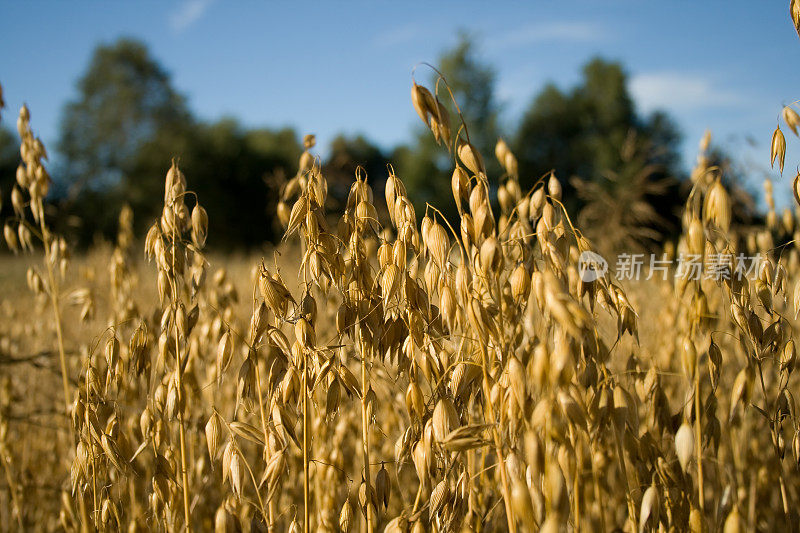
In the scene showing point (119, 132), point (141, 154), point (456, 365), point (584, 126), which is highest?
point (584, 126)

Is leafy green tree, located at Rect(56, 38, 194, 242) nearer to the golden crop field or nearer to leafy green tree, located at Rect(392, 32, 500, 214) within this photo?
leafy green tree, located at Rect(392, 32, 500, 214)

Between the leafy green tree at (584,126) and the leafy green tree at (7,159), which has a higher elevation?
the leafy green tree at (584,126)

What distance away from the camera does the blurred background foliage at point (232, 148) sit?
1557cm

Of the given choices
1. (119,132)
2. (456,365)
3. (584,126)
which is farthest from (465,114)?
(456,365)

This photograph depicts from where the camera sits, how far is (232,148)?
1822cm

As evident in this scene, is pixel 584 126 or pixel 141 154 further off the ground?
pixel 584 126

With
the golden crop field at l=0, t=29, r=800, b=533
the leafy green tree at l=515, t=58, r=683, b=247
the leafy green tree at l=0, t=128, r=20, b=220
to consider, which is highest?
the leafy green tree at l=515, t=58, r=683, b=247

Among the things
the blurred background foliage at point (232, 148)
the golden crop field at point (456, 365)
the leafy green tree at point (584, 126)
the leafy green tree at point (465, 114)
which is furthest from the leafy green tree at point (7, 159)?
the golden crop field at point (456, 365)

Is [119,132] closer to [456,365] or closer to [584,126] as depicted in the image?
[584,126]

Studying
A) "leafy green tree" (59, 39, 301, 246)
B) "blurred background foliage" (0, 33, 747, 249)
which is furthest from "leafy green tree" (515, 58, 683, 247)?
"leafy green tree" (59, 39, 301, 246)

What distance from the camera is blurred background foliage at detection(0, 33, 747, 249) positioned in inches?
613

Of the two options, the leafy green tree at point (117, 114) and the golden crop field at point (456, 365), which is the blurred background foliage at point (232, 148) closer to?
the leafy green tree at point (117, 114)

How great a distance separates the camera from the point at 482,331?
0.65 meters

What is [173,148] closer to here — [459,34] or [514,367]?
[459,34]
